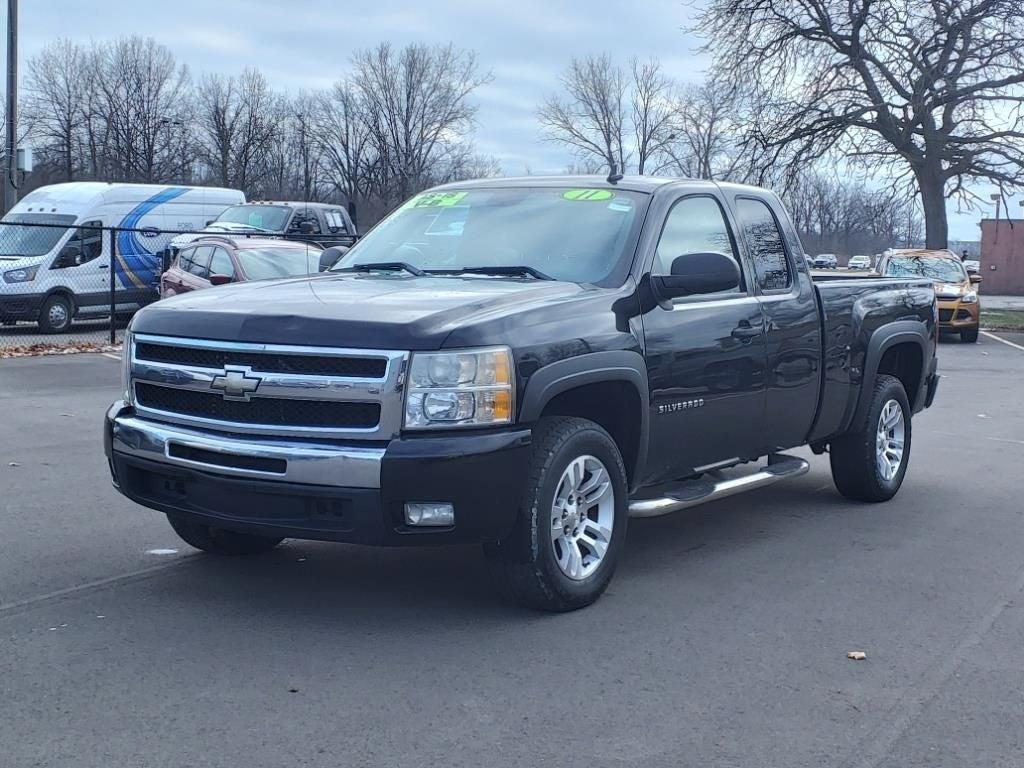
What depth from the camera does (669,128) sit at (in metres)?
55.6

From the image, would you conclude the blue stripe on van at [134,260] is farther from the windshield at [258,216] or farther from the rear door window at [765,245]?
the rear door window at [765,245]

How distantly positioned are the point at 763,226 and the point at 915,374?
220 centimetres

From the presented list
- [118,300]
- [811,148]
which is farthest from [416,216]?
[811,148]

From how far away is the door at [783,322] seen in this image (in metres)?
6.64

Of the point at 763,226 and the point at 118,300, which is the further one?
the point at 118,300

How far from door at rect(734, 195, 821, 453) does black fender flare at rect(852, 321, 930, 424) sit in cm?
66

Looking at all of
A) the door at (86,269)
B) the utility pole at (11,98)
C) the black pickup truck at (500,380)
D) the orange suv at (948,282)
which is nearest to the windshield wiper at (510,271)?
the black pickup truck at (500,380)

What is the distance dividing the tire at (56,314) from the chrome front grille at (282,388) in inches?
660

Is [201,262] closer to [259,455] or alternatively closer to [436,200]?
[436,200]

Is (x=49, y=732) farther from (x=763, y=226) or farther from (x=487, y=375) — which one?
(x=763, y=226)

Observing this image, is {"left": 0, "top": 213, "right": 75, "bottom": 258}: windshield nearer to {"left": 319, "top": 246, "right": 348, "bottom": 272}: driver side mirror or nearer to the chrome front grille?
{"left": 319, "top": 246, "right": 348, "bottom": 272}: driver side mirror

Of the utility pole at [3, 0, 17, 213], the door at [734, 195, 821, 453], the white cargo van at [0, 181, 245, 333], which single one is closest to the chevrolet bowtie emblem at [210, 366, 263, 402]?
the door at [734, 195, 821, 453]

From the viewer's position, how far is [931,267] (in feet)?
81.4

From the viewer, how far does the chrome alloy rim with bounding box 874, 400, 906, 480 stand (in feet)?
25.9
